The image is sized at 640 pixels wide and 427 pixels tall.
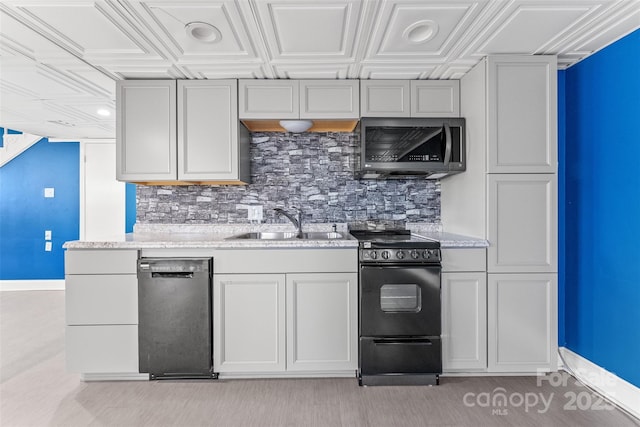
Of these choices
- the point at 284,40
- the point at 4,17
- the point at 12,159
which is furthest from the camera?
Result: the point at 12,159

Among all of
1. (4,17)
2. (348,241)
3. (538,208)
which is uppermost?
(4,17)

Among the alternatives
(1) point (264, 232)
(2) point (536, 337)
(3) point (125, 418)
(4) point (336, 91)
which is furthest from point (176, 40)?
(2) point (536, 337)

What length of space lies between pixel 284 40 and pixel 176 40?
2.22ft

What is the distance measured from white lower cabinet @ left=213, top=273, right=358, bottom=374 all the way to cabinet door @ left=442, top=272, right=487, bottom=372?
25.6 inches

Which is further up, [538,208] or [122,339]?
[538,208]

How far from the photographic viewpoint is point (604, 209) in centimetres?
215

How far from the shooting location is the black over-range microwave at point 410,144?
2.52 metres

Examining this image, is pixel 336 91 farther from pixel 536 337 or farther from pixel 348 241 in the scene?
pixel 536 337

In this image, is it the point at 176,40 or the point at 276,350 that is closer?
the point at 176,40

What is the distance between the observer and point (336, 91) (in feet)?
8.45

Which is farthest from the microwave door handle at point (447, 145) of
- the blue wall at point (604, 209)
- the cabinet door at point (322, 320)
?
the cabinet door at point (322, 320)

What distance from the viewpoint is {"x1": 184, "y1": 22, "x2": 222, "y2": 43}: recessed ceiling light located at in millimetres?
1896

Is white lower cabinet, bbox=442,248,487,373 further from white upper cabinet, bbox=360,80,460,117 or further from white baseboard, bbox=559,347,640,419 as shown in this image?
white upper cabinet, bbox=360,80,460,117

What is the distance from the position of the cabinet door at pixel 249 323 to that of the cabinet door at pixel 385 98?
1.46 meters
